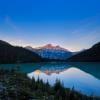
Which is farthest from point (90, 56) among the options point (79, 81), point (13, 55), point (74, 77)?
point (79, 81)

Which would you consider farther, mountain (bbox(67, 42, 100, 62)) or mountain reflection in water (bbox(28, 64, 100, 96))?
mountain (bbox(67, 42, 100, 62))

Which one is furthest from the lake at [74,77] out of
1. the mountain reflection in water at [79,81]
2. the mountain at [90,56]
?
the mountain at [90,56]

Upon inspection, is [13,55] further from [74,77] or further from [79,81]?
[79,81]

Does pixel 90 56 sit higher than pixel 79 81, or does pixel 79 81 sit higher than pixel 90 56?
pixel 90 56

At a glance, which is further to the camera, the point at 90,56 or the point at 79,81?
the point at 90,56

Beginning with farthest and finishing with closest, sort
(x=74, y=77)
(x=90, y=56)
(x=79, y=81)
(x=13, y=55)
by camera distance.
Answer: (x=90, y=56) < (x=13, y=55) < (x=74, y=77) < (x=79, y=81)

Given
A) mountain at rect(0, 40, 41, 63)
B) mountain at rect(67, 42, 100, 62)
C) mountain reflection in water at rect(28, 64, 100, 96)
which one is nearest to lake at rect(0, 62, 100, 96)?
mountain reflection in water at rect(28, 64, 100, 96)

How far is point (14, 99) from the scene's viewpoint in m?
8.32

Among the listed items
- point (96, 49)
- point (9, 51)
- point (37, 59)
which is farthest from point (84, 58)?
point (9, 51)

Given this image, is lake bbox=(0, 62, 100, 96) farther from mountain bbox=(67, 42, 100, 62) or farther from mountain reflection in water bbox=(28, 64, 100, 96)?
mountain bbox=(67, 42, 100, 62)

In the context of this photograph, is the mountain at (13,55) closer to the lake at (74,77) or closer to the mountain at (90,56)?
the mountain at (90,56)

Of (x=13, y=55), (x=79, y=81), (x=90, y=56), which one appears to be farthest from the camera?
(x=90, y=56)

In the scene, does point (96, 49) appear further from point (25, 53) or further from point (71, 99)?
point (71, 99)

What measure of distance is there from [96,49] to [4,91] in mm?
159661
